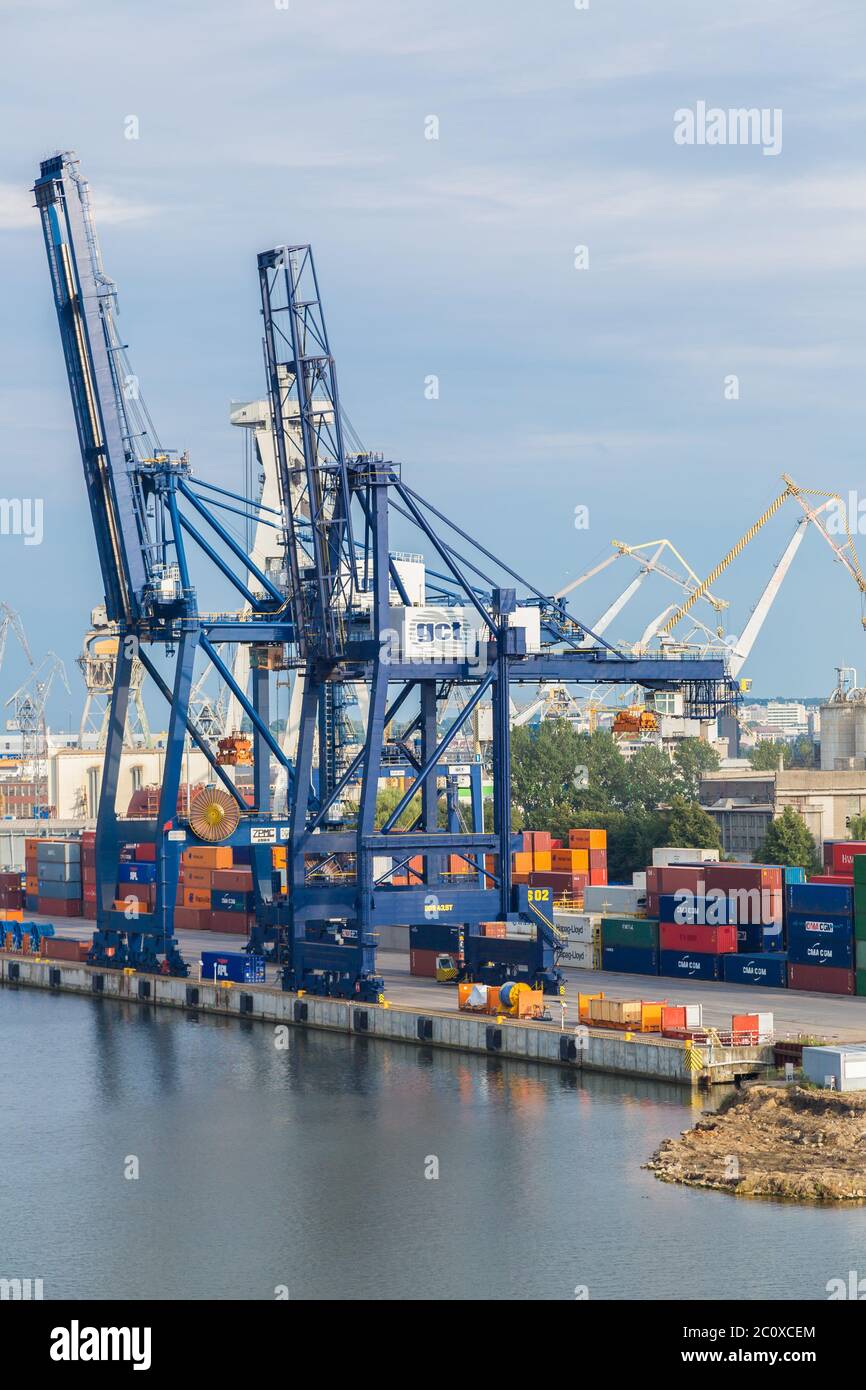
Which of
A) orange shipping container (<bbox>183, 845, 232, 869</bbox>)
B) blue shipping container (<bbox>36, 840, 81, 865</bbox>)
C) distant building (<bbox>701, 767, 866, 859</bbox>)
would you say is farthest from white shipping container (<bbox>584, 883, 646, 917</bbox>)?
blue shipping container (<bbox>36, 840, 81, 865</bbox>)

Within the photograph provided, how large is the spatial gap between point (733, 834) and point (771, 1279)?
231 ft

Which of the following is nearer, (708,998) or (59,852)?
(708,998)

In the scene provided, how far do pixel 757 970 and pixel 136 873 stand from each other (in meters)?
22.7

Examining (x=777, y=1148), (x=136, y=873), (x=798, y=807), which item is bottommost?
(x=777, y=1148)

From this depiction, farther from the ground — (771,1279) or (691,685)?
(691,685)

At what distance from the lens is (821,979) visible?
57.2 metres

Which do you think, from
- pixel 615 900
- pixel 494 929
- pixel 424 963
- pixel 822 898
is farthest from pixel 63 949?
pixel 822 898

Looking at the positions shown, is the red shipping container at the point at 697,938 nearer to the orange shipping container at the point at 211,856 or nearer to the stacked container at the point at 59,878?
the orange shipping container at the point at 211,856

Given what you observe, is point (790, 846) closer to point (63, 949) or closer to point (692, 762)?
point (63, 949)

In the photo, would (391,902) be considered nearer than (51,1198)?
No

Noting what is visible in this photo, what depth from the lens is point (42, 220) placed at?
6425 cm
